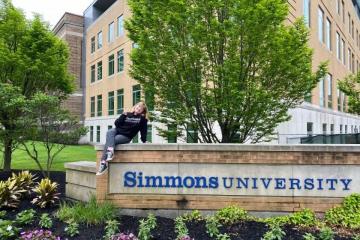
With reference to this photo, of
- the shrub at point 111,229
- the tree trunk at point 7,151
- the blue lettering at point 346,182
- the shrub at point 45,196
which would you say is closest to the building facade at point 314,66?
the tree trunk at point 7,151

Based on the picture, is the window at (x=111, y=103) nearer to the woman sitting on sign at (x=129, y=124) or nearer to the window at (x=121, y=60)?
the window at (x=121, y=60)

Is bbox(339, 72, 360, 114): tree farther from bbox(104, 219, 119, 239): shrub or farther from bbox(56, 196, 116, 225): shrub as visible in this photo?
bbox(104, 219, 119, 239): shrub

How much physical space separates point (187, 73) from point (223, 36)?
135 cm

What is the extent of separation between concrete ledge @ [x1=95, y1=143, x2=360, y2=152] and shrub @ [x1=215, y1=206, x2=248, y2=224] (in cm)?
122

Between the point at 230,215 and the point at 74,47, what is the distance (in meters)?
44.2

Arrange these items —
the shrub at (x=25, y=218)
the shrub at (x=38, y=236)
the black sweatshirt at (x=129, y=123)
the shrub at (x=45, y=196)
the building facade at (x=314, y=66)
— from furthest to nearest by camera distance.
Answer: the building facade at (x=314, y=66) < the shrub at (x=45, y=196) < the black sweatshirt at (x=129, y=123) < the shrub at (x=25, y=218) < the shrub at (x=38, y=236)

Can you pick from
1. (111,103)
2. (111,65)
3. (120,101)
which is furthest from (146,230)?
(111,65)

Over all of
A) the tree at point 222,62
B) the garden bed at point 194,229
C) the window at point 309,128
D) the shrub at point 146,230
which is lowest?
the garden bed at point 194,229

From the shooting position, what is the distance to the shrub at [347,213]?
278 inches

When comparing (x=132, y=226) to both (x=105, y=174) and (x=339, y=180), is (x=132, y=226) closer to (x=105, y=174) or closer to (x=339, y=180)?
(x=105, y=174)

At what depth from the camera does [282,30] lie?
9.63 meters

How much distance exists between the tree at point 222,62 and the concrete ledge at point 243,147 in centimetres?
194

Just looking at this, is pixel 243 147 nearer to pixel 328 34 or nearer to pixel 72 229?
pixel 72 229

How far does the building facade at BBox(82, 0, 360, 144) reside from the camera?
26188 millimetres
